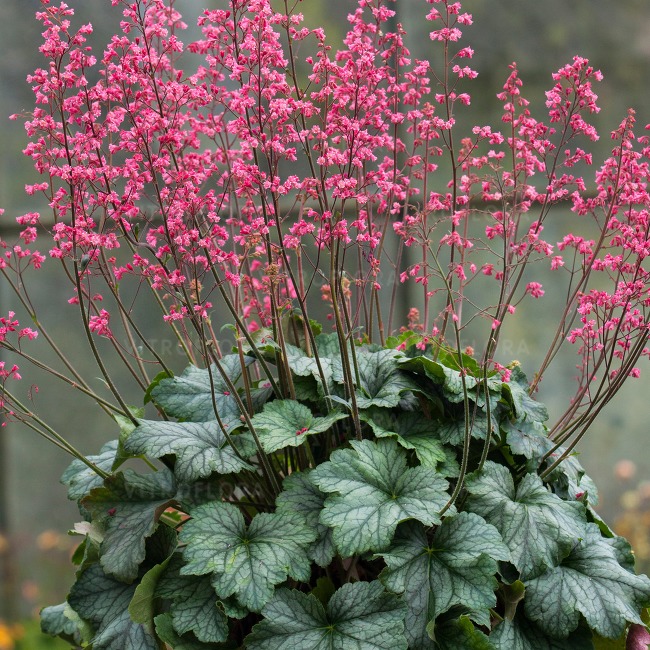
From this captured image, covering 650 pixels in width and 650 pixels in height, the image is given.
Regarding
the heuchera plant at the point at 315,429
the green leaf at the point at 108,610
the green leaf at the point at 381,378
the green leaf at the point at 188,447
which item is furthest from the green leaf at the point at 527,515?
the green leaf at the point at 108,610

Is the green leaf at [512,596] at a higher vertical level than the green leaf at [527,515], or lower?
lower

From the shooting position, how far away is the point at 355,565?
95 centimetres

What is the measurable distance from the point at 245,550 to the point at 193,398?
0.23 m

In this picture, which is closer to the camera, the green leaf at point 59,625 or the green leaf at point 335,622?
the green leaf at point 335,622

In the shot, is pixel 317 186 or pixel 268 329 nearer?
pixel 317 186

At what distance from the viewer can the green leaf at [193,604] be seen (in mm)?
839

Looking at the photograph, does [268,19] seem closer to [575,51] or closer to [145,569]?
[145,569]

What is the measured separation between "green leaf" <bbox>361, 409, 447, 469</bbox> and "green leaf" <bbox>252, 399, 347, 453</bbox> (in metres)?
0.06

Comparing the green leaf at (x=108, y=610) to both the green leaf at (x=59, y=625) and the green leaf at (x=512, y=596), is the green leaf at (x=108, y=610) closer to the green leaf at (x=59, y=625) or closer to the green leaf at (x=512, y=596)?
the green leaf at (x=59, y=625)

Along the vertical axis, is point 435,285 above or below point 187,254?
below

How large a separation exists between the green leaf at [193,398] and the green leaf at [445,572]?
0.27 m

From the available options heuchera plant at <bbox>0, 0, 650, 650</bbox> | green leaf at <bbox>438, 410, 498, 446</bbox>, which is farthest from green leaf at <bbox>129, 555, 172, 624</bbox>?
green leaf at <bbox>438, 410, 498, 446</bbox>

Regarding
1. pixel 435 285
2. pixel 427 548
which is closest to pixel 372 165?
pixel 435 285

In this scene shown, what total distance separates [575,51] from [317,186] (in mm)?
1250
